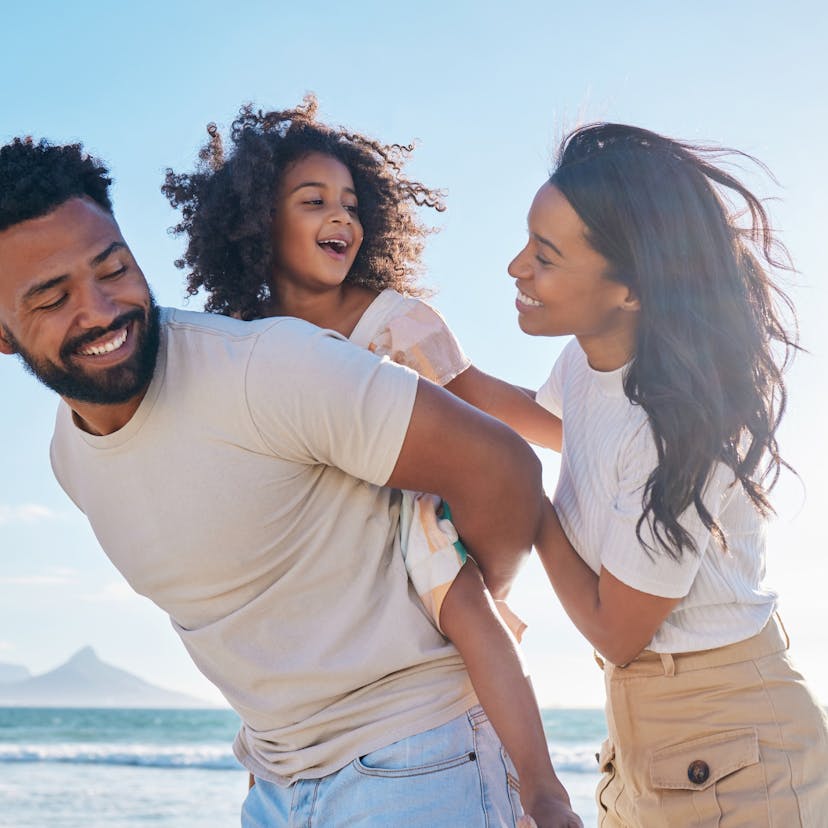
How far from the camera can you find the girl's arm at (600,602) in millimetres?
2543

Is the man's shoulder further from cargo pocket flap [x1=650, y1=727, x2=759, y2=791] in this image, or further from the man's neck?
cargo pocket flap [x1=650, y1=727, x2=759, y2=791]

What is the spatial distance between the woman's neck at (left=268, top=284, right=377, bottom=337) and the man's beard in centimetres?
82

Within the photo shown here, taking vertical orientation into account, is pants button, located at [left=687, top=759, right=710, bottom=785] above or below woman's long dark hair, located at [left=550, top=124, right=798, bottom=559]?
below

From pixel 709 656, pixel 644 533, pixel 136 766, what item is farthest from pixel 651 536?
pixel 136 766

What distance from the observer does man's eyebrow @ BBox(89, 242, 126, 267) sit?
255 cm

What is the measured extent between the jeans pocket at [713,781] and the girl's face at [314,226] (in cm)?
171

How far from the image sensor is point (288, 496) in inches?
97.2

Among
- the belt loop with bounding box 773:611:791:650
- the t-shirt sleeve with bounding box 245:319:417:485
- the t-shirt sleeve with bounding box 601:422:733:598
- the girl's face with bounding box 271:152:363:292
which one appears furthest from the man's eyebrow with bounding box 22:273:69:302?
the belt loop with bounding box 773:611:791:650

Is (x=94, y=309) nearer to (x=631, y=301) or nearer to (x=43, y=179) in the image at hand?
(x=43, y=179)

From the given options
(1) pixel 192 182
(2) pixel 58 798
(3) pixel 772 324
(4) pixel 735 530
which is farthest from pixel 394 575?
(2) pixel 58 798

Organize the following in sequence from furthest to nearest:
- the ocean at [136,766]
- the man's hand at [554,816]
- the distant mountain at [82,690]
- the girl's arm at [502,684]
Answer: the distant mountain at [82,690] → the ocean at [136,766] → the girl's arm at [502,684] → the man's hand at [554,816]

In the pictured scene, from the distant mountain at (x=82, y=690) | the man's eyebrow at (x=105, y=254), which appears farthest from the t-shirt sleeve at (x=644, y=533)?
the distant mountain at (x=82, y=690)

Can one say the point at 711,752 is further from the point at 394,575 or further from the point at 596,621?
the point at 394,575

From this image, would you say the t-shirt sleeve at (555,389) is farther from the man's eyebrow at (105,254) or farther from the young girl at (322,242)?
the man's eyebrow at (105,254)
